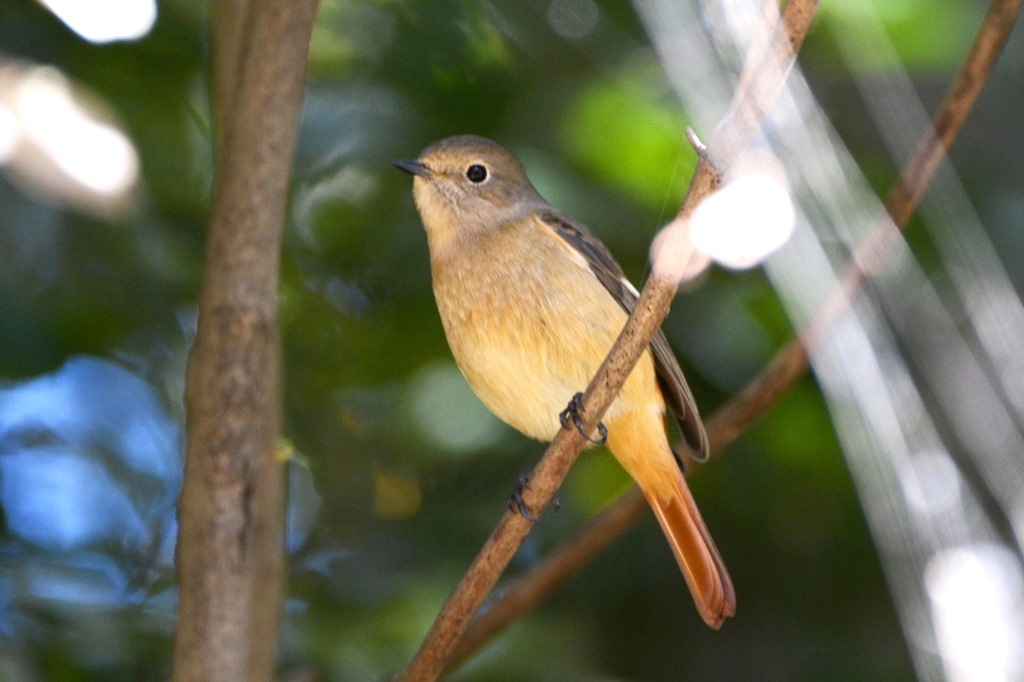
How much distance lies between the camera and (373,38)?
3.77 meters

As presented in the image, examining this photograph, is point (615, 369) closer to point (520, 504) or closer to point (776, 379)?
point (520, 504)

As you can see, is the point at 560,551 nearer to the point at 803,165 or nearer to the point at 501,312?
the point at 501,312

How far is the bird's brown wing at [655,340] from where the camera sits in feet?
10.5

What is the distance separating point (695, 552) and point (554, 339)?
0.71 metres

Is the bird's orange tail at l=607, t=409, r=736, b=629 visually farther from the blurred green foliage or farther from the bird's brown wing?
the blurred green foliage

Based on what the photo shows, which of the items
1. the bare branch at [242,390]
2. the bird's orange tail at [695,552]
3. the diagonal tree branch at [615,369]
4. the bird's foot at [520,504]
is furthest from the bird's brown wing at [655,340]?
the bare branch at [242,390]

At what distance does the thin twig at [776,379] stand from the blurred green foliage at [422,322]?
55 cm

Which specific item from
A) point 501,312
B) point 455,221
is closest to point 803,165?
point 501,312

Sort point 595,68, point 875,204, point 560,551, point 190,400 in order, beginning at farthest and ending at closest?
point 595,68 → point 875,204 → point 560,551 → point 190,400

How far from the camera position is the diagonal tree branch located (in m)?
1.90

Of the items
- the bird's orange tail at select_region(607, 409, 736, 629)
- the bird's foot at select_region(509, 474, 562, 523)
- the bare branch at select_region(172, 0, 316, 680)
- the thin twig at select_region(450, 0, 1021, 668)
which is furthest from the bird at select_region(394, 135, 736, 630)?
the bare branch at select_region(172, 0, 316, 680)

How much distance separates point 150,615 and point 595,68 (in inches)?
82.3

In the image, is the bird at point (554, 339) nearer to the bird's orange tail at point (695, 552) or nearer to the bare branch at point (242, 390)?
the bird's orange tail at point (695, 552)

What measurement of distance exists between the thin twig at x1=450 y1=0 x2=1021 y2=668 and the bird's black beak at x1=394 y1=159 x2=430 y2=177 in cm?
107
